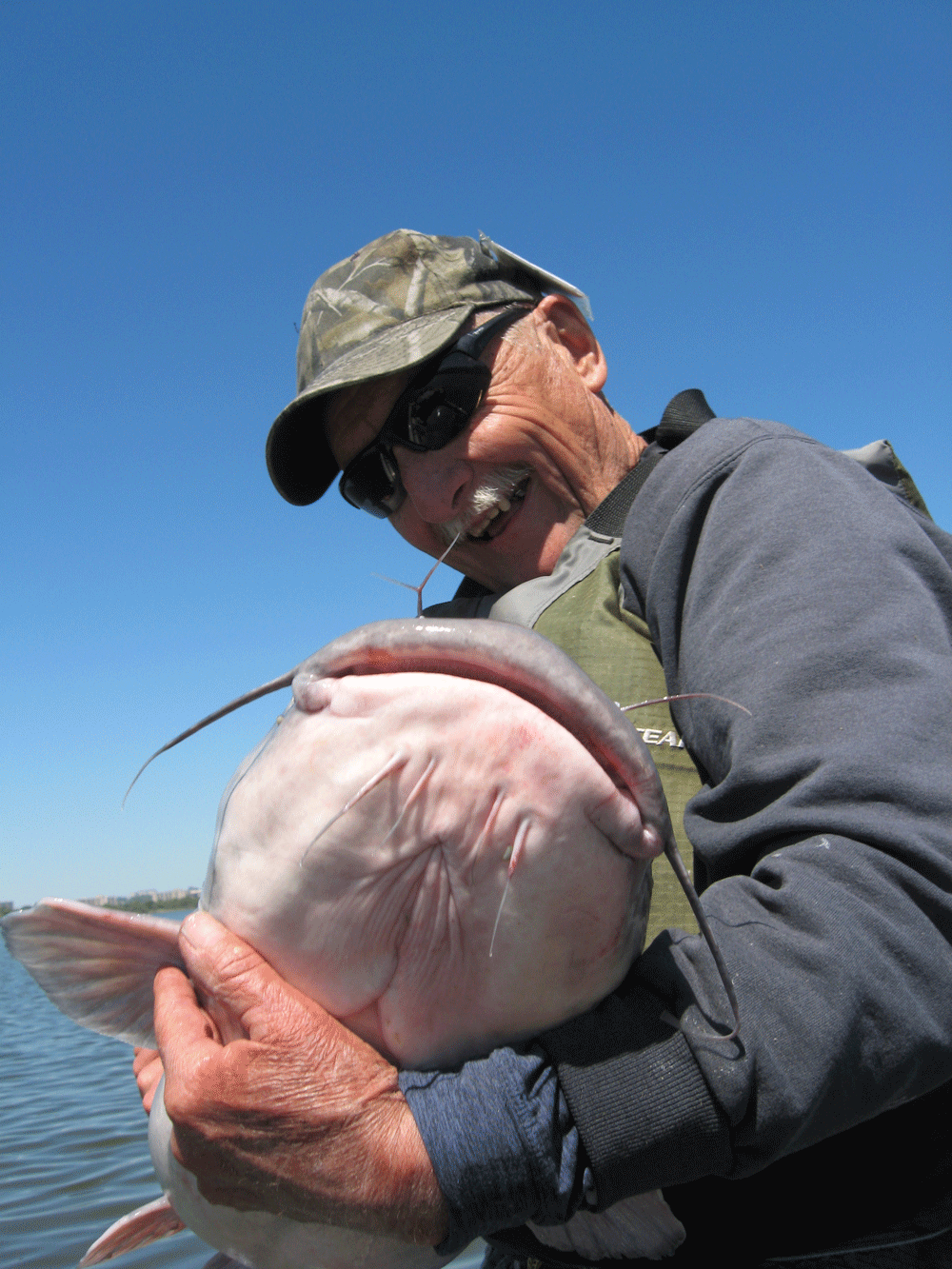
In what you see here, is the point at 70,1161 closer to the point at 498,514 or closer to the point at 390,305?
the point at 498,514

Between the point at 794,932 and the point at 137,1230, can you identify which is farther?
the point at 137,1230

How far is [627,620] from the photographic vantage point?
1.84 metres

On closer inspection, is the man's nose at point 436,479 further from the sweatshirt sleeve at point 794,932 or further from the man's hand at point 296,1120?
the man's hand at point 296,1120

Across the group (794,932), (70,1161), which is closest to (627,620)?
Result: (794,932)

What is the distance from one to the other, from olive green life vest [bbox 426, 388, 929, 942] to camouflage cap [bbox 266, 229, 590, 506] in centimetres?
72

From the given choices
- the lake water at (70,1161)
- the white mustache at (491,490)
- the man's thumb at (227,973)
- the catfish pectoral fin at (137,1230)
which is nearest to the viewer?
the man's thumb at (227,973)

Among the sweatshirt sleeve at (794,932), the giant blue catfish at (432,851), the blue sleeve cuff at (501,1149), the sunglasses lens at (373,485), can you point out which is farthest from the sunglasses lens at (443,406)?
the blue sleeve cuff at (501,1149)

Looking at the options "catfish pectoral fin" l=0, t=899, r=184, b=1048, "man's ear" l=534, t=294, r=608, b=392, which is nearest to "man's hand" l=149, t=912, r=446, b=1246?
"catfish pectoral fin" l=0, t=899, r=184, b=1048

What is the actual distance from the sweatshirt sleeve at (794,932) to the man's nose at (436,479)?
1.38 m

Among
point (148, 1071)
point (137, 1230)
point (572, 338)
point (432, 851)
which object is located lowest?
point (137, 1230)

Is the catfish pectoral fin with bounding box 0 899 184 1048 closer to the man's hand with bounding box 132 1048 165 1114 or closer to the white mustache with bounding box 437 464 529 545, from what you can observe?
the man's hand with bounding box 132 1048 165 1114

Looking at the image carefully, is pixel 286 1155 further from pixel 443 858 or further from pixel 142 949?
pixel 142 949

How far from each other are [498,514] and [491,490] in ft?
0.34

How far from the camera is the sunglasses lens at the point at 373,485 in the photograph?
106 inches
